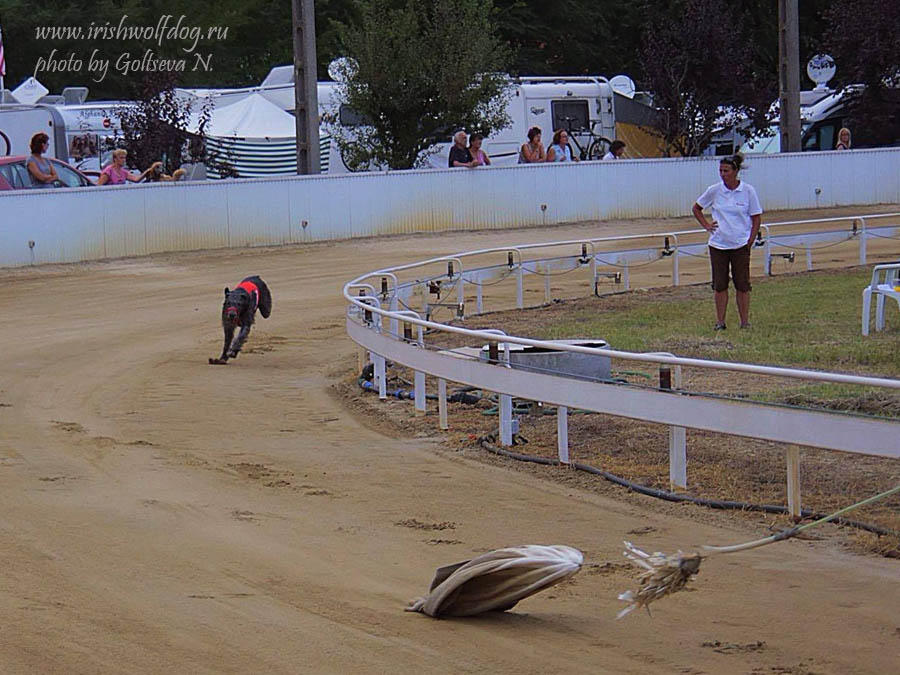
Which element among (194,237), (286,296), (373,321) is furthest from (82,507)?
(194,237)

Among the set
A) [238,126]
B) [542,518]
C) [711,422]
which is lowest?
[542,518]

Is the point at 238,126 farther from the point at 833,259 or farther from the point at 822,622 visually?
the point at 822,622

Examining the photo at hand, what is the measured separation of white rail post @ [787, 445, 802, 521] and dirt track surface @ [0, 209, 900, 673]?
272 mm

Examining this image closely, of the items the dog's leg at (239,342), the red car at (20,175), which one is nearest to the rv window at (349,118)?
the red car at (20,175)

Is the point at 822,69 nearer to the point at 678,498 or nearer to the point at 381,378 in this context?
the point at 381,378

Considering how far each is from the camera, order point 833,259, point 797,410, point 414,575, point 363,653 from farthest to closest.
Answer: point 833,259, point 797,410, point 414,575, point 363,653

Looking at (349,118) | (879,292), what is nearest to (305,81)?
(349,118)

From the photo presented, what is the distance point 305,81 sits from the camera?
24.5 metres

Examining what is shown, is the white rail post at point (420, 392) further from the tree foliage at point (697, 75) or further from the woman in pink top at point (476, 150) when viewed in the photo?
the tree foliage at point (697, 75)

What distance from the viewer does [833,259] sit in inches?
816

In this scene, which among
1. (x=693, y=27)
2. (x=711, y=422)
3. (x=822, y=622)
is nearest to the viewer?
(x=822, y=622)

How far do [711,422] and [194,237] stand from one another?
15.5m

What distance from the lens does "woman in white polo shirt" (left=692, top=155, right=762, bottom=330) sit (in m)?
12.8

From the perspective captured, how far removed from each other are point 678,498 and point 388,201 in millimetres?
16415
